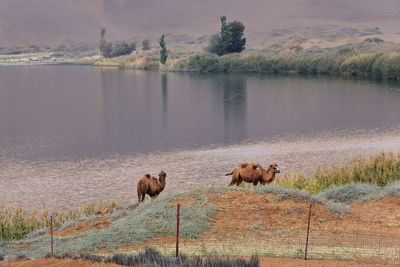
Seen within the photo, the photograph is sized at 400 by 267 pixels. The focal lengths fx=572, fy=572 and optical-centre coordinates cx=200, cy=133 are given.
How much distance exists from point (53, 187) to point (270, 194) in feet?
39.8

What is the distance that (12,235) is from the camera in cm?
1861

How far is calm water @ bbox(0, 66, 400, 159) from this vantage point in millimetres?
40656

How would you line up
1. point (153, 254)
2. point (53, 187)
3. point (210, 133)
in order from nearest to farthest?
1. point (153, 254)
2. point (53, 187)
3. point (210, 133)

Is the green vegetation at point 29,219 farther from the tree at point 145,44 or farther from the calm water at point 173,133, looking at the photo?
the tree at point 145,44

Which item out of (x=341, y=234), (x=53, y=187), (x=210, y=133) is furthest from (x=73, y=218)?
(x=210, y=133)

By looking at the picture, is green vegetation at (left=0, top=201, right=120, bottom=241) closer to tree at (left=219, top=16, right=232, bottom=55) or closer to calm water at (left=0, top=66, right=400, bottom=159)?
calm water at (left=0, top=66, right=400, bottom=159)

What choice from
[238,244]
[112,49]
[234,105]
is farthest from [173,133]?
[112,49]

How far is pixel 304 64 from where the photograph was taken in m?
105

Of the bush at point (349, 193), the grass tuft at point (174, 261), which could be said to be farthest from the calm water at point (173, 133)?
the grass tuft at point (174, 261)

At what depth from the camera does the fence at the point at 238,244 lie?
12.5m

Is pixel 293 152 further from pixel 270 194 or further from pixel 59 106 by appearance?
pixel 59 106

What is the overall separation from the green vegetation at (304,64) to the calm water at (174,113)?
23.1 feet

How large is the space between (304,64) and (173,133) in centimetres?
6536

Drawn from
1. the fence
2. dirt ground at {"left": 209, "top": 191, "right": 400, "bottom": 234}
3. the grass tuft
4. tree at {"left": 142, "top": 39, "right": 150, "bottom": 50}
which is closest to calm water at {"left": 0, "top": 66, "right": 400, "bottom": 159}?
dirt ground at {"left": 209, "top": 191, "right": 400, "bottom": 234}
